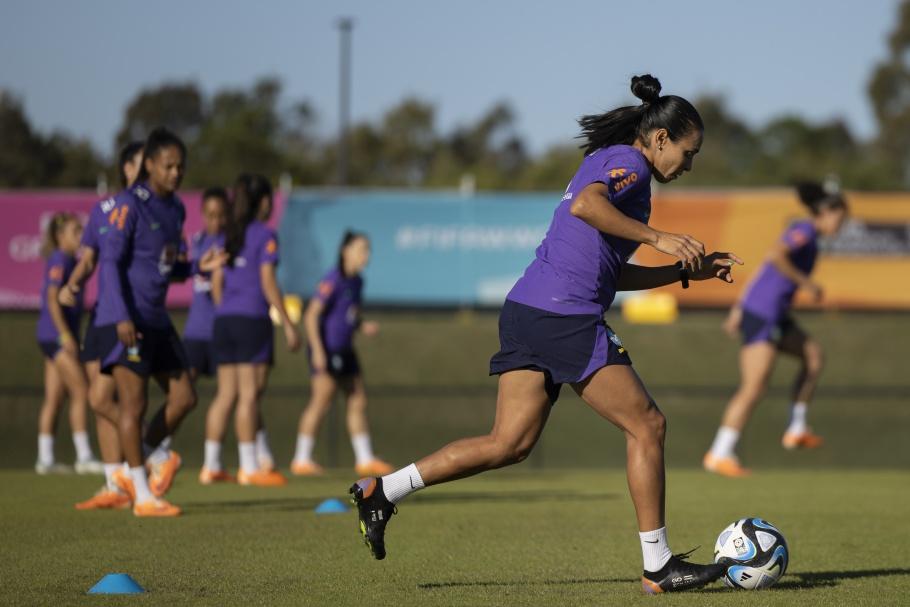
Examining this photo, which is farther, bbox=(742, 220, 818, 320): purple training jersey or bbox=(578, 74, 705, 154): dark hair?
bbox=(742, 220, 818, 320): purple training jersey

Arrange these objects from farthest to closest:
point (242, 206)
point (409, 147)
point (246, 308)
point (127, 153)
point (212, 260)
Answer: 1. point (409, 147)
2. point (246, 308)
3. point (242, 206)
4. point (212, 260)
5. point (127, 153)

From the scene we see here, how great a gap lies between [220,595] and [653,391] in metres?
13.1

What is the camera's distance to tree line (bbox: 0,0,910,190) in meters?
23.3

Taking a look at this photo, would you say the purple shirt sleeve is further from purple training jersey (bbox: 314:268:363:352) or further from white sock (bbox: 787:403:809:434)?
white sock (bbox: 787:403:809:434)

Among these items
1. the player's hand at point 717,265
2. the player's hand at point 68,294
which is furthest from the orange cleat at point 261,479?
the player's hand at point 717,265

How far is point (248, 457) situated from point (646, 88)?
6.32 metres

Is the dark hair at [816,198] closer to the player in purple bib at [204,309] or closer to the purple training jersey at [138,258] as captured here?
the player in purple bib at [204,309]

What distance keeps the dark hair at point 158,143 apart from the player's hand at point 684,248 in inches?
151

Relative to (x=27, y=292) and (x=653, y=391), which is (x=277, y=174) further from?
(x=653, y=391)

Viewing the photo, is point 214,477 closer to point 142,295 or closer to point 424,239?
point 142,295

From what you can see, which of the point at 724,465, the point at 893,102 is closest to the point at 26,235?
the point at 724,465

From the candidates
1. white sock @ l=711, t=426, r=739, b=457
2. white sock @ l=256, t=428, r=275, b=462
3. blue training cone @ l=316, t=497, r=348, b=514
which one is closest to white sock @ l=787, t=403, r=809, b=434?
white sock @ l=711, t=426, r=739, b=457

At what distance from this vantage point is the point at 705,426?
69.2ft

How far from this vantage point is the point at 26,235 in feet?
68.7
